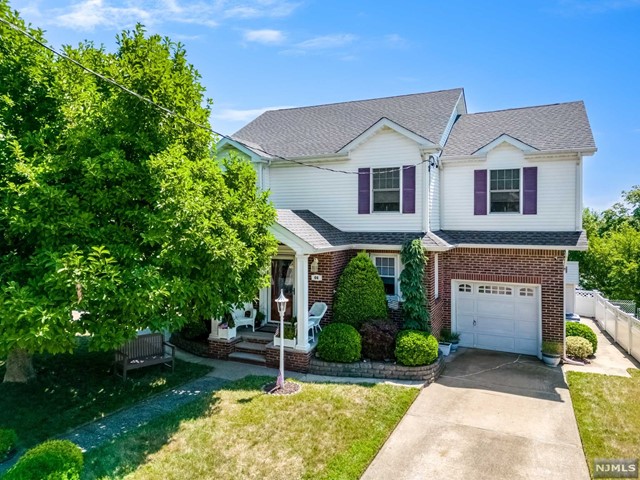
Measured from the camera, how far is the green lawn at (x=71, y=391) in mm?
8094

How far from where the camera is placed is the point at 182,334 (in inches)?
552

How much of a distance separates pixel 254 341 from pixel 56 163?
8003 mm

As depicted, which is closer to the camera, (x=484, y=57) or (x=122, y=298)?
(x=122, y=298)

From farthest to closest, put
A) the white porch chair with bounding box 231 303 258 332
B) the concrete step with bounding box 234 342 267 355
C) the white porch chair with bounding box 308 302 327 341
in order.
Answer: the white porch chair with bounding box 231 303 258 332 < the concrete step with bounding box 234 342 267 355 < the white porch chair with bounding box 308 302 327 341

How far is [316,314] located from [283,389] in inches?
127

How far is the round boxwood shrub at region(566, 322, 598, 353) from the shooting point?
43.6ft

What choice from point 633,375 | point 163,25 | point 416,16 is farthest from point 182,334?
point 633,375

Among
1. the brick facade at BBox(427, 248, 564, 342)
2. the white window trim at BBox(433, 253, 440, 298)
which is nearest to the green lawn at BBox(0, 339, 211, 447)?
the white window trim at BBox(433, 253, 440, 298)

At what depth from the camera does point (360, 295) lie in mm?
12398

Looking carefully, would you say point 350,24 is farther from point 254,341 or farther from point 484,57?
point 254,341

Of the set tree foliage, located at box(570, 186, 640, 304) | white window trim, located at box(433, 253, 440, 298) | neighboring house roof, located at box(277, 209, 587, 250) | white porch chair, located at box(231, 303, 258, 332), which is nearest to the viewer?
neighboring house roof, located at box(277, 209, 587, 250)

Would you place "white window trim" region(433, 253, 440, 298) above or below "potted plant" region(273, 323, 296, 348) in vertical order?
above

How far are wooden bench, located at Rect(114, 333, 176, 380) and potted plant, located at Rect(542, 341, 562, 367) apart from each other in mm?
11503

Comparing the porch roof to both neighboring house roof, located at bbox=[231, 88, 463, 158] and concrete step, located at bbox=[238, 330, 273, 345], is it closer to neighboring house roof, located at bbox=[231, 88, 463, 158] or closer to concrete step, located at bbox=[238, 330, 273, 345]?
neighboring house roof, located at bbox=[231, 88, 463, 158]
